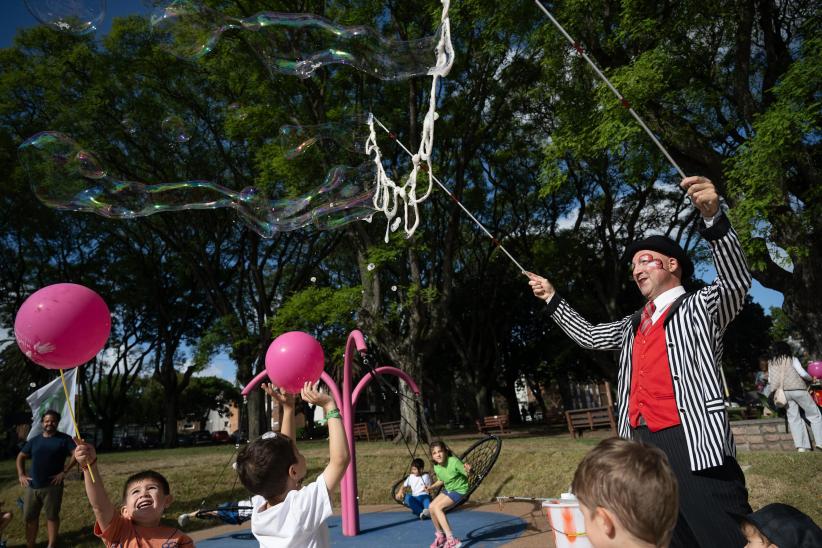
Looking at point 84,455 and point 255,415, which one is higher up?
point 255,415

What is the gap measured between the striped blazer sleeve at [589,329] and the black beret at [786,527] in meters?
1.03

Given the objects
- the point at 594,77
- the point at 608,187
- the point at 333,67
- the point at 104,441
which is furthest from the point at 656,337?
the point at 104,441

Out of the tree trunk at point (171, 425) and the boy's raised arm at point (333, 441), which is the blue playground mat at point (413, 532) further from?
the tree trunk at point (171, 425)

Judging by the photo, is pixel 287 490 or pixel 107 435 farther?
pixel 107 435

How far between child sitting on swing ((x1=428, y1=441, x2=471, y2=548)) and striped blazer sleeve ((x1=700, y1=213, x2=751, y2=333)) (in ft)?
16.1

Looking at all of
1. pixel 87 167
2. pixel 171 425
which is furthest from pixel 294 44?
pixel 171 425

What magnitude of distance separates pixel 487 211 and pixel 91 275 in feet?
56.4

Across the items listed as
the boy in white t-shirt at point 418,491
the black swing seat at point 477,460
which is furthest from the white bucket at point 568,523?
the boy in white t-shirt at point 418,491

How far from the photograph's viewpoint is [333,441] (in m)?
2.61

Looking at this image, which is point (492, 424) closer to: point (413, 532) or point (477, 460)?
point (477, 460)

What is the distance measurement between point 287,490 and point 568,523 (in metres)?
2.44

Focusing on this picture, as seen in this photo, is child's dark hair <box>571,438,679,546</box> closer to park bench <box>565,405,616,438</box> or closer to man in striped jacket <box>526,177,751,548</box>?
man in striped jacket <box>526,177,751,548</box>

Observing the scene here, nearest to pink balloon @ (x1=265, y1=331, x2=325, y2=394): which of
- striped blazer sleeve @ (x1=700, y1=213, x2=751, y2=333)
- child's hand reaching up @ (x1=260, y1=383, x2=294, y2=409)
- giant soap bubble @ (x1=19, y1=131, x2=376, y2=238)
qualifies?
child's hand reaching up @ (x1=260, y1=383, x2=294, y2=409)

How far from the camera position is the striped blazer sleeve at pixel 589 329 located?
3203 mm
